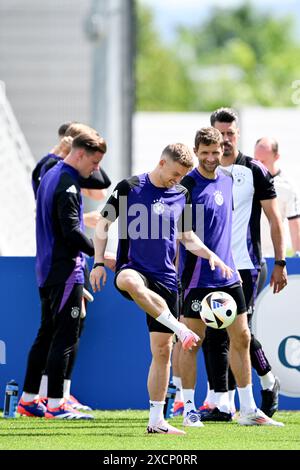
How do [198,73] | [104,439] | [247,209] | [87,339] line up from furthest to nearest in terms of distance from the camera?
1. [198,73]
2. [87,339]
3. [247,209]
4. [104,439]

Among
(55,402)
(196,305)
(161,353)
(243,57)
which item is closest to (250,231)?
(196,305)

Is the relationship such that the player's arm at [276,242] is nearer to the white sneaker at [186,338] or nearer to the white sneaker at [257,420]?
the white sneaker at [257,420]

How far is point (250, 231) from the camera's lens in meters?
9.56

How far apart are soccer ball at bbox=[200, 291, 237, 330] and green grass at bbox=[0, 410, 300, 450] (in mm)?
775

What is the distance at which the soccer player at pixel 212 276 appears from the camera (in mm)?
8953

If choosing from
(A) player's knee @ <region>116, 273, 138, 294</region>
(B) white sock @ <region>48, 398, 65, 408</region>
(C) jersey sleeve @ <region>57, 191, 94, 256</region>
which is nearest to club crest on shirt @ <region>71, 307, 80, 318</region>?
(C) jersey sleeve @ <region>57, 191, 94, 256</region>

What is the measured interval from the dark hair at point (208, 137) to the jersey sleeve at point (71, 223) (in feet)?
3.58

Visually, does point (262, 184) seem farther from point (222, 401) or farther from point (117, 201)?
point (222, 401)

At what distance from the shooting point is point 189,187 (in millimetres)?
9086

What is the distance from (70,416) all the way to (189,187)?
2027mm

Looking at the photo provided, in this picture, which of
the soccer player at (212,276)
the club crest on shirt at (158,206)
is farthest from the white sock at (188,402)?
the club crest on shirt at (158,206)

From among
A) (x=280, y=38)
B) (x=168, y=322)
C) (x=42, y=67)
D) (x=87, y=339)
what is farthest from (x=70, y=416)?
(x=280, y=38)

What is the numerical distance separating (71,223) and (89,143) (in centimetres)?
64

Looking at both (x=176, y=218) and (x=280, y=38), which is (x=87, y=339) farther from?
(x=280, y=38)
